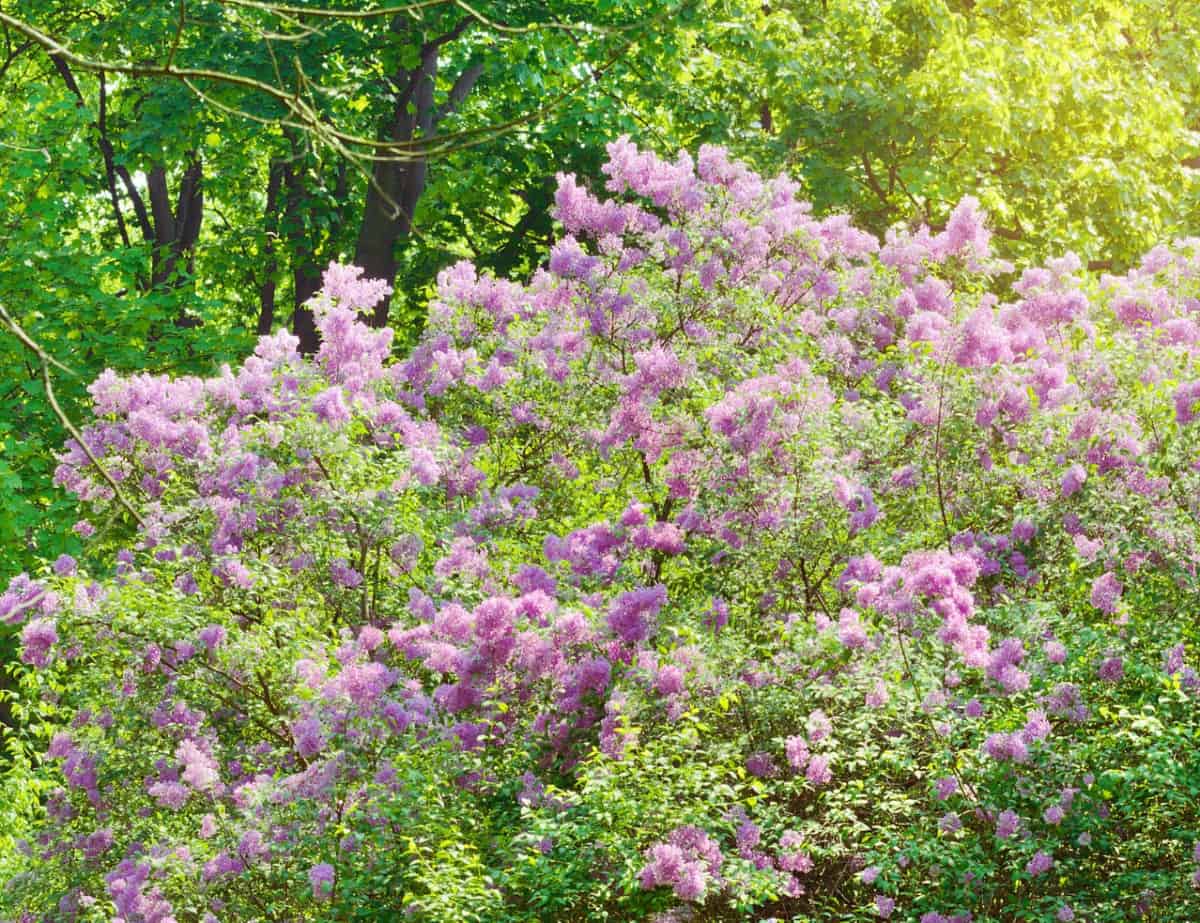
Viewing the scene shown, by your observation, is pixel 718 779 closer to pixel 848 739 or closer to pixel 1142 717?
pixel 848 739

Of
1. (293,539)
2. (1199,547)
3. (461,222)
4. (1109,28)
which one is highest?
(1109,28)

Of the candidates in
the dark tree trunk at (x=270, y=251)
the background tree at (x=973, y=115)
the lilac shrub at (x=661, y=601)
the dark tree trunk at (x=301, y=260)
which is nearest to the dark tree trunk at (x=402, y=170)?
the dark tree trunk at (x=301, y=260)

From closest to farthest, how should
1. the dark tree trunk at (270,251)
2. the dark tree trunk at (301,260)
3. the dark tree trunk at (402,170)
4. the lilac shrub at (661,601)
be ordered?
the lilac shrub at (661,601), the dark tree trunk at (402,170), the dark tree trunk at (301,260), the dark tree trunk at (270,251)

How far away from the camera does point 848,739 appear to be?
6.33 meters

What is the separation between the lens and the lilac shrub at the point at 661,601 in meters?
5.76

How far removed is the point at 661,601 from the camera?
6.62 m

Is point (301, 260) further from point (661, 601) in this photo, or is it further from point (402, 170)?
point (661, 601)

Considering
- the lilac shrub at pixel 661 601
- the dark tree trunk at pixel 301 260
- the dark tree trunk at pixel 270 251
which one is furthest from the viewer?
the dark tree trunk at pixel 270 251

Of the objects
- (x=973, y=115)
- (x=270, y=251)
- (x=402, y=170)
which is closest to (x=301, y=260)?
(x=270, y=251)

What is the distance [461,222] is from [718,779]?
453 inches

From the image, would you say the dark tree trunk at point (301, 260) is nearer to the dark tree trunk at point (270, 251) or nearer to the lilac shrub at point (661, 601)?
the dark tree trunk at point (270, 251)

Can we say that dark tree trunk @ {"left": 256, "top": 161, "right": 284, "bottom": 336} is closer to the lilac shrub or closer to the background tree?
the background tree

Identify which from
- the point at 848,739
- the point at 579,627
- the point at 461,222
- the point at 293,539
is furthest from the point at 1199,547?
the point at 461,222

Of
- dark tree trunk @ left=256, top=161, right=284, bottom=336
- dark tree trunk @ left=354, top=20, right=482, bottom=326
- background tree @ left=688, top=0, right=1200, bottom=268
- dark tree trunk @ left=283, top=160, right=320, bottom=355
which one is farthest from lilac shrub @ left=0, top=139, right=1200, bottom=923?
dark tree trunk @ left=256, top=161, right=284, bottom=336
